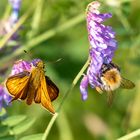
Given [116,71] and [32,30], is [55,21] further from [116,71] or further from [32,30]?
[116,71]

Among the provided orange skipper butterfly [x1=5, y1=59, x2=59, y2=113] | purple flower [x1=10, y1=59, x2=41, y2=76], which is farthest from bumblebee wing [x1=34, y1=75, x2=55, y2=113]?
purple flower [x1=10, y1=59, x2=41, y2=76]

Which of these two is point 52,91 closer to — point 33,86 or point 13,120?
point 33,86

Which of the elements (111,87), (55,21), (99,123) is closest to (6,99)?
(111,87)

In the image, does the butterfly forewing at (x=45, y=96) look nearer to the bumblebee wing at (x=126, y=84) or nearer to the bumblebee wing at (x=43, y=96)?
the bumblebee wing at (x=43, y=96)

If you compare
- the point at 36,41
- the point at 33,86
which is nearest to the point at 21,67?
the point at 33,86

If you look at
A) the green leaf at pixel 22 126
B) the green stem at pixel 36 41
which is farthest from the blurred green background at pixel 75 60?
the green leaf at pixel 22 126

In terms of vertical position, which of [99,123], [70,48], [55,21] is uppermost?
[55,21]

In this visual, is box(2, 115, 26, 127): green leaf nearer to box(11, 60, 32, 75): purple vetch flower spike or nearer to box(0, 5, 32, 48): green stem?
box(11, 60, 32, 75): purple vetch flower spike

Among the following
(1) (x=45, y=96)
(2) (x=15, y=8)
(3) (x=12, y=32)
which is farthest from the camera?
(2) (x=15, y=8)
